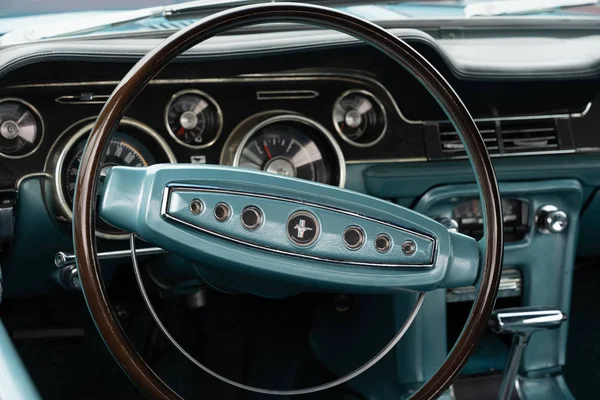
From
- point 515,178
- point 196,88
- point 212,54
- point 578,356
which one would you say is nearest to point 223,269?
point 212,54

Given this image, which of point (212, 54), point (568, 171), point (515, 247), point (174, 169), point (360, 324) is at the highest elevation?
point (212, 54)

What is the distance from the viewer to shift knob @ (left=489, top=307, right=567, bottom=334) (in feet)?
5.26

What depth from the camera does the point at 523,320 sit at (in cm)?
161

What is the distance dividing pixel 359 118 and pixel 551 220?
555 mm

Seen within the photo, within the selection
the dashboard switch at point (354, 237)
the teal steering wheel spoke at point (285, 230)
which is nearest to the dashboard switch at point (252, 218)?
the teal steering wheel spoke at point (285, 230)

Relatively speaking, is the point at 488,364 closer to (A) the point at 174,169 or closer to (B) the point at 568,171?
(B) the point at 568,171

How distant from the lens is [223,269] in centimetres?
116

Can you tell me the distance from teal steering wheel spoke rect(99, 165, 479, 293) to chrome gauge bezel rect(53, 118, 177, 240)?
68cm

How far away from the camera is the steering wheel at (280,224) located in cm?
104

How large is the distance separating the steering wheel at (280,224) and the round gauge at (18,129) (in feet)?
2.35

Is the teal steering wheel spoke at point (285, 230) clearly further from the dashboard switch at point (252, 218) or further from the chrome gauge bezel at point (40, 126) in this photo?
the chrome gauge bezel at point (40, 126)

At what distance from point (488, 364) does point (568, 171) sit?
21.7 inches

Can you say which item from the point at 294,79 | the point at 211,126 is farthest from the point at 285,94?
the point at 211,126

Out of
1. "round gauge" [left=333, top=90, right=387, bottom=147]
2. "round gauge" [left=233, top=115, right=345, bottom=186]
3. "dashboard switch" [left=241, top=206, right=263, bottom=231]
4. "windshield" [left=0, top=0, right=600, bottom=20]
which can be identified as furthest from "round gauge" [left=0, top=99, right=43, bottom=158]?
"dashboard switch" [left=241, top=206, right=263, bottom=231]
